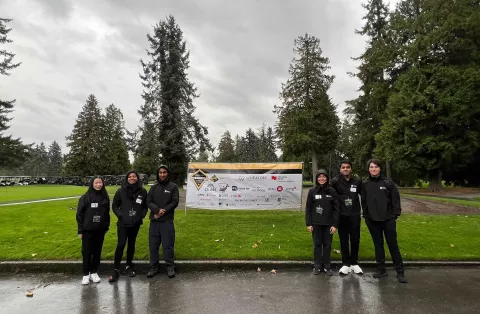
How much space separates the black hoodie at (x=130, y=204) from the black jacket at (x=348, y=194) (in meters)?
3.81

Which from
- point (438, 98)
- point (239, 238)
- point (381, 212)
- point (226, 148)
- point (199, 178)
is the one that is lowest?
point (239, 238)

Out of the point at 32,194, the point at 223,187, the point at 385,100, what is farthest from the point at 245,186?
the point at 385,100

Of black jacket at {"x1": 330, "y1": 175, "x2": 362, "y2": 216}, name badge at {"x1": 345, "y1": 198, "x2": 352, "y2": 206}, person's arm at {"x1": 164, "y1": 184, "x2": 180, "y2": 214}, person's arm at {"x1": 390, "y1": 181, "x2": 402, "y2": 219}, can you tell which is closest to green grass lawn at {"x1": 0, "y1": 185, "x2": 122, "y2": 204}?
person's arm at {"x1": 164, "y1": 184, "x2": 180, "y2": 214}

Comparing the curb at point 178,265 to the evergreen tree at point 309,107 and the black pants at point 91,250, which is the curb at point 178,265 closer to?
the black pants at point 91,250

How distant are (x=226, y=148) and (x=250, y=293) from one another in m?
79.8

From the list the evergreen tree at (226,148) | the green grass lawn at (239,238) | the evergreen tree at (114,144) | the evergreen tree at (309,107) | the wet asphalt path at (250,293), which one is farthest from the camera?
the evergreen tree at (226,148)

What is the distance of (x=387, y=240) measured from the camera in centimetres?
559

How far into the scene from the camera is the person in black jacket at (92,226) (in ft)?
17.8

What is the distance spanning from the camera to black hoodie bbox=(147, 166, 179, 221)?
5840 mm

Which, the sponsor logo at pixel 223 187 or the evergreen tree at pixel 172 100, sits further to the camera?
the evergreen tree at pixel 172 100

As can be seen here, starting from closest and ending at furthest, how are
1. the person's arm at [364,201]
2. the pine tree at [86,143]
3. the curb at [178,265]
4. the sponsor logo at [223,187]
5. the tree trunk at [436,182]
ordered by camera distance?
the person's arm at [364,201] → the curb at [178,265] → the sponsor logo at [223,187] → the tree trunk at [436,182] → the pine tree at [86,143]

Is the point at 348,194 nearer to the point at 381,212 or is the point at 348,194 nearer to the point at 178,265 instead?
the point at 381,212

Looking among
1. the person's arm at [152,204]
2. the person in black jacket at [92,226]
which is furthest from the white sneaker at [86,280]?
the person's arm at [152,204]

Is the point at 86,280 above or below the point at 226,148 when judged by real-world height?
below
